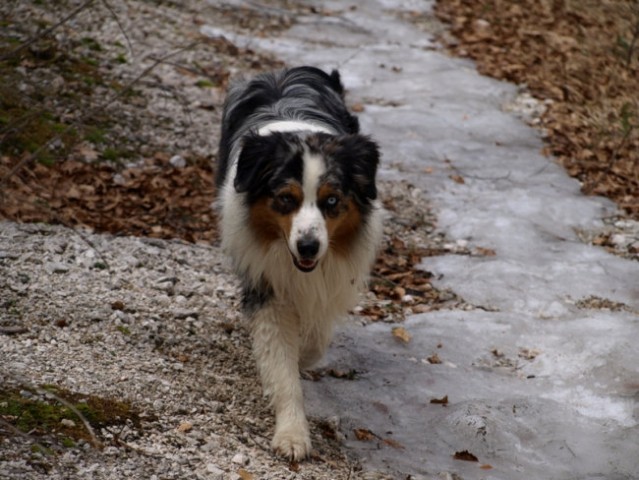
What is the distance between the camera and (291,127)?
543cm

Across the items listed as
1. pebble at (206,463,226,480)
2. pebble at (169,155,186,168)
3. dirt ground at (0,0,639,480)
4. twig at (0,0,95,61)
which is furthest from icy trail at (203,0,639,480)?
twig at (0,0,95,61)

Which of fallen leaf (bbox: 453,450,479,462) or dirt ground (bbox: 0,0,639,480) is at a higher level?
dirt ground (bbox: 0,0,639,480)

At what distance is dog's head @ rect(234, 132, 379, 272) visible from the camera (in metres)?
4.71

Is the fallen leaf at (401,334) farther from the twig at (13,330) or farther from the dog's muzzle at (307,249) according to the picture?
the twig at (13,330)

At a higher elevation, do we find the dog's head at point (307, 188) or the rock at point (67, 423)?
the dog's head at point (307, 188)

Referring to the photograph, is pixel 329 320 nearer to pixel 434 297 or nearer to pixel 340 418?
pixel 340 418

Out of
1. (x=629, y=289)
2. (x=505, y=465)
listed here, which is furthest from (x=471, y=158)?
(x=505, y=465)

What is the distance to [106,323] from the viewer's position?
538 centimetres

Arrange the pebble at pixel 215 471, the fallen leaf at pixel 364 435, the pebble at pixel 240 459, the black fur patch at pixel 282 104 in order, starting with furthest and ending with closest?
the black fur patch at pixel 282 104, the fallen leaf at pixel 364 435, the pebble at pixel 240 459, the pebble at pixel 215 471

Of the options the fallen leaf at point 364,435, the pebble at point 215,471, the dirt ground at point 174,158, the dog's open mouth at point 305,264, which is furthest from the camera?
the fallen leaf at point 364,435

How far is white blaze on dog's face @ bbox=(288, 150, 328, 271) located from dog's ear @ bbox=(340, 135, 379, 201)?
0.69 feet

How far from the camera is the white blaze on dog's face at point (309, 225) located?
463 centimetres

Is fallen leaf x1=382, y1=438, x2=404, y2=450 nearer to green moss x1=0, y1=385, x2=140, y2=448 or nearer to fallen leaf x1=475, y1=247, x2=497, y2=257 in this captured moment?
green moss x1=0, y1=385, x2=140, y2=448

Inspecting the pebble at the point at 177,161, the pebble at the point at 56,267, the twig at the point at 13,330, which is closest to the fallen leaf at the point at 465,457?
the twig at the point at 13,330
